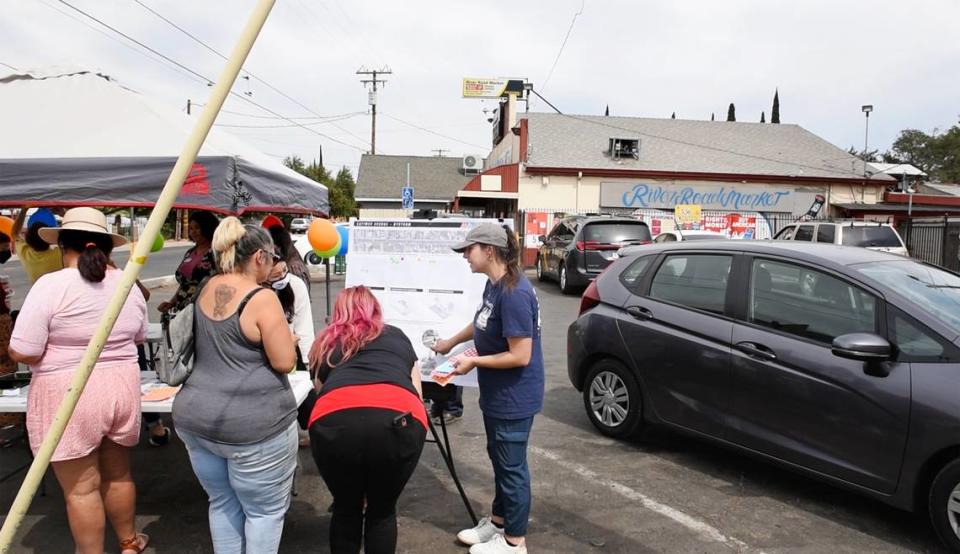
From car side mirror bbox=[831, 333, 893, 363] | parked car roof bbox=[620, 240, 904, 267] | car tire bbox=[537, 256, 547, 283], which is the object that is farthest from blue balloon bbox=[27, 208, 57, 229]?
car tire bbox=[537, 256, 547, 283]

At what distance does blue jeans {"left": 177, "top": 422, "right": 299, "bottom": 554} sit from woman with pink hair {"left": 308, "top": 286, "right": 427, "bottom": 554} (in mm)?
276

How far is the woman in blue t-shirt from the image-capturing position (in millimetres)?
→ 3215

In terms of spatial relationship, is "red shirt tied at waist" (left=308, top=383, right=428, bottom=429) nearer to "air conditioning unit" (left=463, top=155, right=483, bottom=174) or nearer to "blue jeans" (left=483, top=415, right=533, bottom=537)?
"blue jeans" (left=483, top=415, right=533, bottom=537)

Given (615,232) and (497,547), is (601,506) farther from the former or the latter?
(615,232)

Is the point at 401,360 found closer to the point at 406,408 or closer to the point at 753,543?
the point at 406,408

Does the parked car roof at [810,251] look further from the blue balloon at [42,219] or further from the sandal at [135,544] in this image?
the blue balloon at [42,219]

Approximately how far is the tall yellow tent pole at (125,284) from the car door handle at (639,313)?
3848 millimetres

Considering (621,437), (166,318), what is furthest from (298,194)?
(621,437)

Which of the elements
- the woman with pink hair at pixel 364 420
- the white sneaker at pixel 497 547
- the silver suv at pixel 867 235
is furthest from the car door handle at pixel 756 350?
the silver suv at pixel 867 235

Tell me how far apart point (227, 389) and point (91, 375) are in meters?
0.95

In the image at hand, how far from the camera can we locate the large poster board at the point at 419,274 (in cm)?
437

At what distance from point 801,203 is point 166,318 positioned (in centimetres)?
2929

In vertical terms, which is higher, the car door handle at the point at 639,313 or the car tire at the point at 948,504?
the car door handle at the point at 639,313

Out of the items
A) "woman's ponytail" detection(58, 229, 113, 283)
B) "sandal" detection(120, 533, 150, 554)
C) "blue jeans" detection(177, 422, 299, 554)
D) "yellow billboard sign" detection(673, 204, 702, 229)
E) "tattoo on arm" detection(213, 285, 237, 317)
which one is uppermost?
"yellow billboard sign" detection(673, 204, 702, 229)
